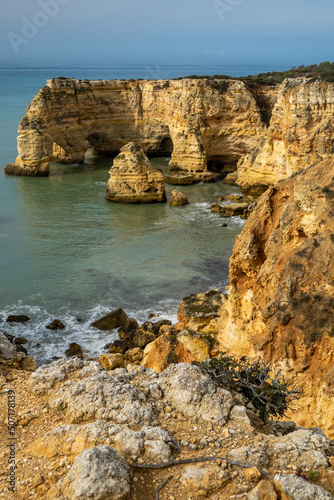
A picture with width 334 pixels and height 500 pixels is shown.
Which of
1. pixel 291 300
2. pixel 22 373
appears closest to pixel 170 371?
pixel 22 373

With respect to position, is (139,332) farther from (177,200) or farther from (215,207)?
(177,200)

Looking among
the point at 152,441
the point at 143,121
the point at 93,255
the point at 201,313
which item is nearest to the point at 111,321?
the point at 201,313

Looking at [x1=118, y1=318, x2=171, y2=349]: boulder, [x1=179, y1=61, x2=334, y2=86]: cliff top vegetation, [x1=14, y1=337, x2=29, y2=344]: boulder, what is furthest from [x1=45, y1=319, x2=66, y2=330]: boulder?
[x1=179, y1=61, x2=334, y2=86]: cliff top vegetation

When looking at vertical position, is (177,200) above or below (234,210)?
above

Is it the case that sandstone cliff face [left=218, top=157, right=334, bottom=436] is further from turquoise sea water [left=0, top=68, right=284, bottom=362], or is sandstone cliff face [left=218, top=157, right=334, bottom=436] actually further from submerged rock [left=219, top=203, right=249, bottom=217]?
submerged rock [left=219, top=203, right=249, bottom=217]

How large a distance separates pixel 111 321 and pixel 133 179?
2351 cm

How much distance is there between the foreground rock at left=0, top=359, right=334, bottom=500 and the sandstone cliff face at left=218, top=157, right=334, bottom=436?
374cm

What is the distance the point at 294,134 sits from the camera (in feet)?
130

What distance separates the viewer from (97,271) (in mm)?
29562

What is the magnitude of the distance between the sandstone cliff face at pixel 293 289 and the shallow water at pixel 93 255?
9364mm

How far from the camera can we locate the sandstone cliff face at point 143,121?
53094mm

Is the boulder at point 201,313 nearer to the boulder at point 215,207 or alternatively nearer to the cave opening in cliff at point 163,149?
the boulder at point 215,207

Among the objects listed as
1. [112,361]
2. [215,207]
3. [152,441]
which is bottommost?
[112,361]

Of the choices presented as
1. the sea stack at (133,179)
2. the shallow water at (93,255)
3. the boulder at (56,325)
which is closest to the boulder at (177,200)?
the shallow water at (93,255)
